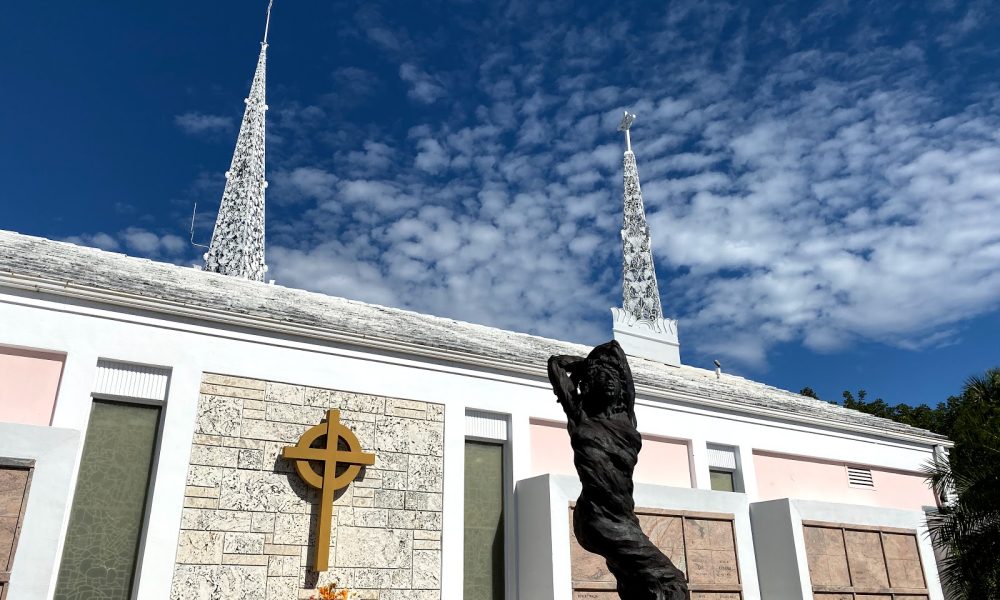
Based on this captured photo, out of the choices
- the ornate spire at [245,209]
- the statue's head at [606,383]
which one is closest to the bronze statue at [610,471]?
the statue's head at [606,383]

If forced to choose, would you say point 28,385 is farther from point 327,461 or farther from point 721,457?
point 721,457

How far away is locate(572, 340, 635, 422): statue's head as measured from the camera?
23.3ft

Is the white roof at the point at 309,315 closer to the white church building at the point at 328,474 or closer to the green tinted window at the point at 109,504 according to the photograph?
the white church building at the point at 328,474

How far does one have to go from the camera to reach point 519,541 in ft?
42.6

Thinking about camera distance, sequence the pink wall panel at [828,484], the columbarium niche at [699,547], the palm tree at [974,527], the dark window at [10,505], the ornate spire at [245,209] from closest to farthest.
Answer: the dark window at [10,505], the columbarium niche at [699,547], the palm tree at [974,527], the pink wall panel at [828,484], the ornate spire at [245,209]

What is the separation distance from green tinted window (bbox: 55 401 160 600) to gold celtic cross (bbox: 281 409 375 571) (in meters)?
2.02

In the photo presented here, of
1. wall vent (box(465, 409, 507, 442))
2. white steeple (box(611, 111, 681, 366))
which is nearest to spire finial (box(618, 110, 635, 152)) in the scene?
white steeple (box(611, 111, 681, 366))

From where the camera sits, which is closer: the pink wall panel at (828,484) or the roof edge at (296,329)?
the roof edge at (296,329)

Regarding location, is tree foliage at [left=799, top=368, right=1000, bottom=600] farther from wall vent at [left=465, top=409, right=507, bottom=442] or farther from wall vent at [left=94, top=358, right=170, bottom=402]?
wall vent at [left=94, top=358, right=170, bottom=402]

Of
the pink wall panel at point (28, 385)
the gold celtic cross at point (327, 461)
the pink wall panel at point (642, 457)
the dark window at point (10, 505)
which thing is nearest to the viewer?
the dark window at point (10, 505)

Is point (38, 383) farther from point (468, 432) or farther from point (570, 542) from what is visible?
point (570, 542)

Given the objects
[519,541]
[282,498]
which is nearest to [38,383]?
[282,498]

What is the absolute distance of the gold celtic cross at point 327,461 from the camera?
436 inches

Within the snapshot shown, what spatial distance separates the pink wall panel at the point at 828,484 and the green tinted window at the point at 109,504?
1209 cm
